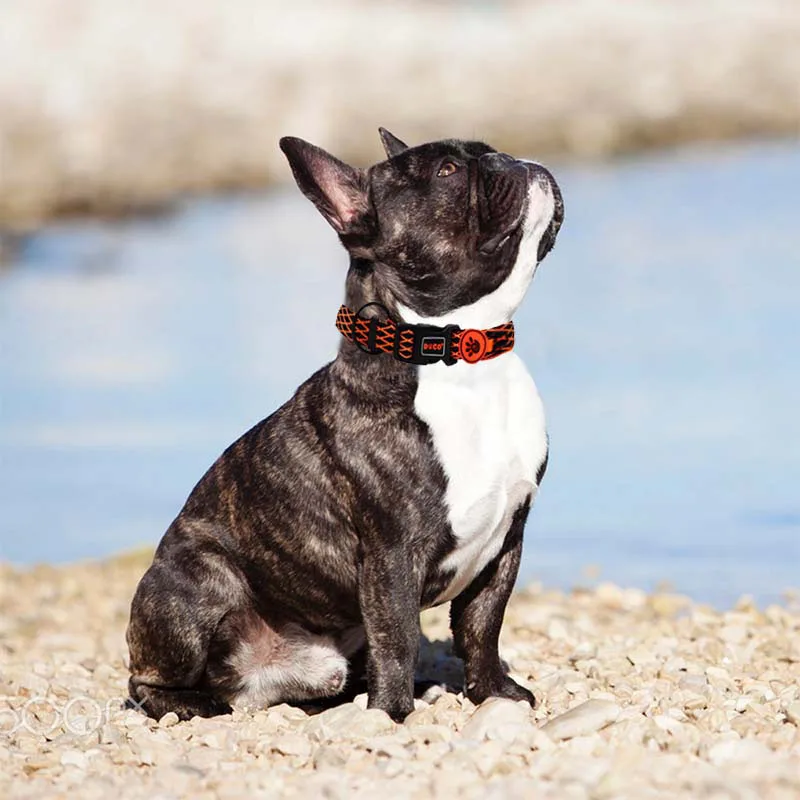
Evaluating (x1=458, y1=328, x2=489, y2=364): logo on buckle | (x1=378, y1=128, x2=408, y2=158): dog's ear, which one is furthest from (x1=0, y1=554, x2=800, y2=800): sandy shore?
(x1=378, y1=128, x2=408, y2=158): dog's ear

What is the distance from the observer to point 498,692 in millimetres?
6145

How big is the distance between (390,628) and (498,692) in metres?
0.66

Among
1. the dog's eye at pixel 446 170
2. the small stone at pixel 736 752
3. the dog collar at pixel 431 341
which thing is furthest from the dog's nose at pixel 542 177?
the small stone at pixel 736 752

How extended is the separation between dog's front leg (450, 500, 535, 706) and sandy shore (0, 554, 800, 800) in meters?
0.11

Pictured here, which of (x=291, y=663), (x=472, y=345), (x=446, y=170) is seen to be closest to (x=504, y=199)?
(x=446, y=170)

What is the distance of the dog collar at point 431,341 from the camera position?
18.6ft

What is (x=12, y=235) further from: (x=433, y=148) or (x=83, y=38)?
(x=433, y=148)

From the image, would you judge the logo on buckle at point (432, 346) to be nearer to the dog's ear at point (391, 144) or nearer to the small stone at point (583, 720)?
the dog's ear at point (391, 144)

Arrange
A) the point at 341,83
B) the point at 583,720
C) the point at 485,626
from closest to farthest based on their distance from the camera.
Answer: the point at 583,720
the point at 485,626
the point at 341,83

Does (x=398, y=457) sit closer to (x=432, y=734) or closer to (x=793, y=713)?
(x=432, y=734)

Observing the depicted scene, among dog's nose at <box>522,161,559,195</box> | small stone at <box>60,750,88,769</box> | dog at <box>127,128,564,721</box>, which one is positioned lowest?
small stone at <box>60,750,88,769</box>

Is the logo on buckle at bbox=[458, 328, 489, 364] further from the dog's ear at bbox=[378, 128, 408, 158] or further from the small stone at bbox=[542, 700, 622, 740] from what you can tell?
the small stone at bbox=[542, 700, 622, 740]

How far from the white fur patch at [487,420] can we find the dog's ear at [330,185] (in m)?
0.41

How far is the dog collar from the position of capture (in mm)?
5664
